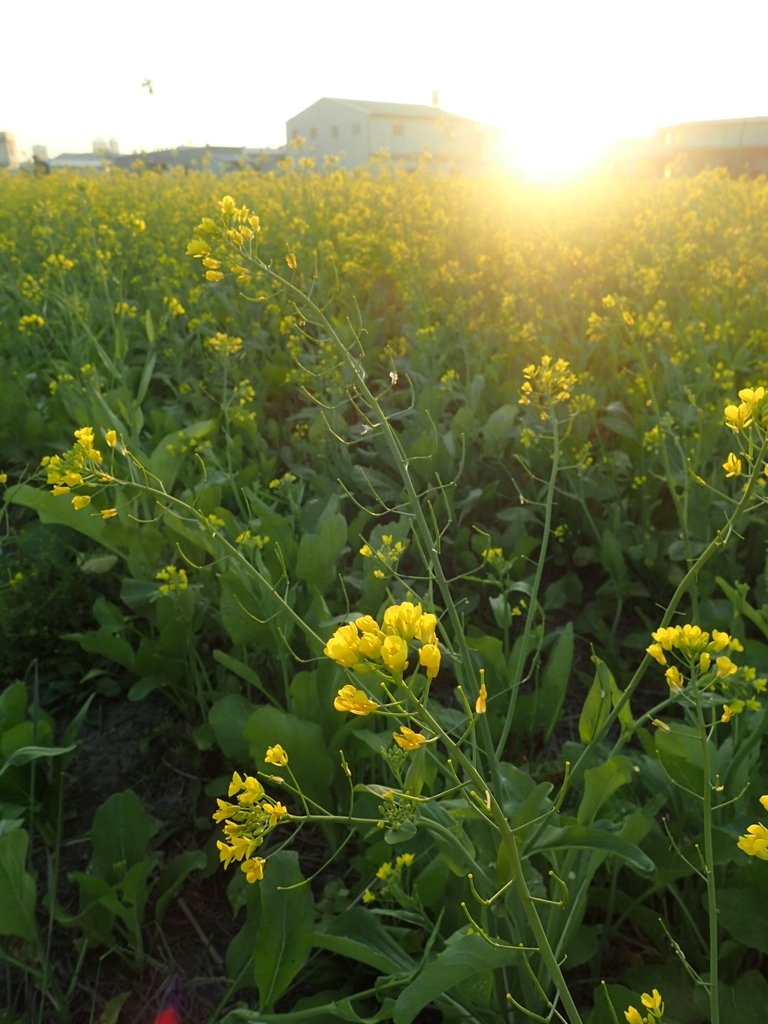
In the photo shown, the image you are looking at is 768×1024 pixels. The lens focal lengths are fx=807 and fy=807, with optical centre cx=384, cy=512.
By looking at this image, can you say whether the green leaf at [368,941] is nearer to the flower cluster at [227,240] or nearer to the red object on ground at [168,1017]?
the red object on ground at [168,1017]

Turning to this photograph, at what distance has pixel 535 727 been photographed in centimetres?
177

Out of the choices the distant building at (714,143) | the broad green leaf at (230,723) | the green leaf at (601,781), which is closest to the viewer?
the green leaf at (601,781)

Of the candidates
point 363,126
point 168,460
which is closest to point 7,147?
point 363,126

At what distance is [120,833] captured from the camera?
1.51m

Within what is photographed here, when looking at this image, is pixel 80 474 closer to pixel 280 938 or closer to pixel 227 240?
pixel 227 240

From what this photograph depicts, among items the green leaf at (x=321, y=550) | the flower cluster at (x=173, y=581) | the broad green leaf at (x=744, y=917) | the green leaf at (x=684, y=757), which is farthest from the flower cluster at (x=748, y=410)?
the flower cluster at (x=173, y=581)

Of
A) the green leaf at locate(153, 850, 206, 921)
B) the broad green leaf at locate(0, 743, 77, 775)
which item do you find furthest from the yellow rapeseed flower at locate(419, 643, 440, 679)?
the green leaf at locate(153, 850, 206, 921)

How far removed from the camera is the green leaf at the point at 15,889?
4.35 ft

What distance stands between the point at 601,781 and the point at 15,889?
975 millimetres

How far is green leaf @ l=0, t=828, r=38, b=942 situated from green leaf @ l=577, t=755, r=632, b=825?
904 millimetres

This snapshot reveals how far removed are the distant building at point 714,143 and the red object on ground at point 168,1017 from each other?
117 ft

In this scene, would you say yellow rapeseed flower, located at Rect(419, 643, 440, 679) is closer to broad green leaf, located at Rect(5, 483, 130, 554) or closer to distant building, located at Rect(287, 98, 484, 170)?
broad green leaf, located at Rect(5, 483, 130, 554)

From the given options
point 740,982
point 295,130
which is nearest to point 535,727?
point 740,982

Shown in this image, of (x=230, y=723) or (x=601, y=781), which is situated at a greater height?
(x=601, y=781)
